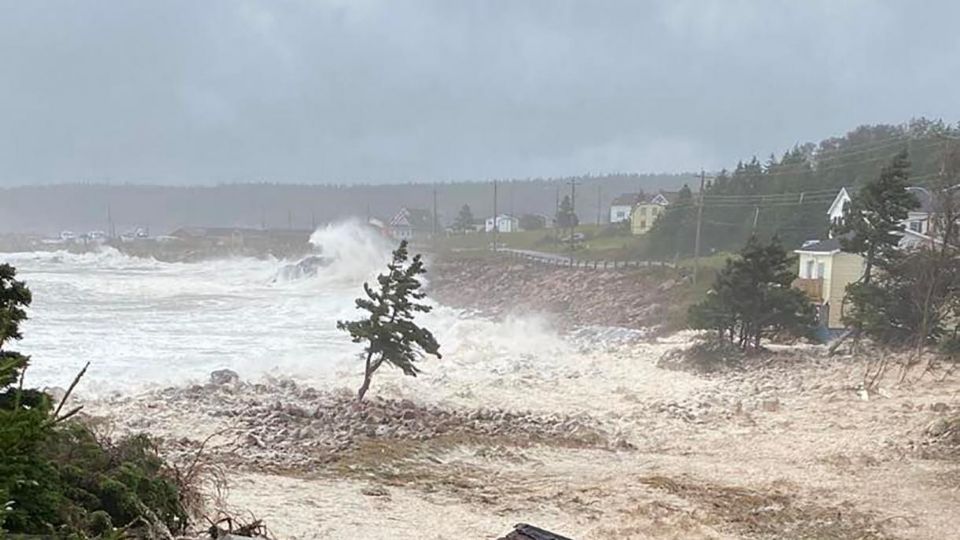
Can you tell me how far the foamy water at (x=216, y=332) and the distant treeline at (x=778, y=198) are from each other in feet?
59.8

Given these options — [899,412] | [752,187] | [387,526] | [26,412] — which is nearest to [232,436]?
[387,526]

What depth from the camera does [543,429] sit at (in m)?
17.9

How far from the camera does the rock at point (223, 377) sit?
21.9 metres

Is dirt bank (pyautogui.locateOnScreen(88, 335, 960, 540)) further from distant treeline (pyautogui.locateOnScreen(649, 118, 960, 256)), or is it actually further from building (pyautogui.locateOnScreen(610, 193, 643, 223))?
building (pyautogui.locateOnScreen(610, 193, 643, 223))

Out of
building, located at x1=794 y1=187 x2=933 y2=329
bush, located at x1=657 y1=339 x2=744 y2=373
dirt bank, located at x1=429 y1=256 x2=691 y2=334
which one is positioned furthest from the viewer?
dirt bank, located at x1=429 y1=256 x2=691 y2=334

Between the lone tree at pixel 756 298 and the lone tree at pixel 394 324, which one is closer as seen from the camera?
the lone tree at pixel 394 324

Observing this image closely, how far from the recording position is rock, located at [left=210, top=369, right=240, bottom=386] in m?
21.9

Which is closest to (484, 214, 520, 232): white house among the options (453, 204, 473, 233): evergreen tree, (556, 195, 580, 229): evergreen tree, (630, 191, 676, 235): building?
(453, 204, 473, 233): evergreen tree

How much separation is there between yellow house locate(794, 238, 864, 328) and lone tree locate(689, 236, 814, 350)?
430cm

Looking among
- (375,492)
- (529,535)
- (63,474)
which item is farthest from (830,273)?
(63,474)

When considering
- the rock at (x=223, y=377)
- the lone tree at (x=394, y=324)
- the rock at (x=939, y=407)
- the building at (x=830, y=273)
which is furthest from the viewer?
the building at (x=830, y=273)

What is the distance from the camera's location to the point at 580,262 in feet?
181

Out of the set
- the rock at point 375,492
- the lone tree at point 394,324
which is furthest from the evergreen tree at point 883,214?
the rock at point 375,492

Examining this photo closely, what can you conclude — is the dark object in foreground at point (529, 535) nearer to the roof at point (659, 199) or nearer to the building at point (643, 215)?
the building at point (643, 215)
